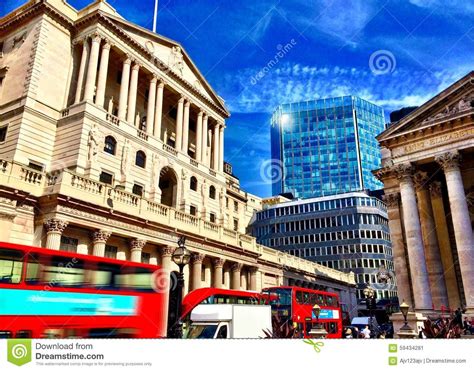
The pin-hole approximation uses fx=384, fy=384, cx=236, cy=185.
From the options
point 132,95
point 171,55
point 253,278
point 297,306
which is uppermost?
point 171,55

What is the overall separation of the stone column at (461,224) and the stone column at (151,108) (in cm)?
2332

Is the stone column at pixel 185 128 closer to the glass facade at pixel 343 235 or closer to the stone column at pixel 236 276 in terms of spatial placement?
the stone column at pixel 236 276

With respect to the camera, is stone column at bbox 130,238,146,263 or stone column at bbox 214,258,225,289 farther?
stone column at bbox 214,258,225,289

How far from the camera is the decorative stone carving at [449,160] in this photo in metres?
26.0

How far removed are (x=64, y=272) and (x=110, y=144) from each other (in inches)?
691

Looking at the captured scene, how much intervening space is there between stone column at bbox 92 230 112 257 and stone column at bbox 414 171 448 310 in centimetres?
2264

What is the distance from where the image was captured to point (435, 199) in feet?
98.2

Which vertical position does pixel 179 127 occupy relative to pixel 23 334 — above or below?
above

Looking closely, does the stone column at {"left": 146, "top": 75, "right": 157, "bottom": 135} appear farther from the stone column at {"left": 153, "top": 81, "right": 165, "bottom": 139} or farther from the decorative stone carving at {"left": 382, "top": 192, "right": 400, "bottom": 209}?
the decorative stone carving at {"left": 382, "top": 192, "right": 400, "bottom": 209}

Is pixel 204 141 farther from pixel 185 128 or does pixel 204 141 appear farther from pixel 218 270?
pixel 218 270

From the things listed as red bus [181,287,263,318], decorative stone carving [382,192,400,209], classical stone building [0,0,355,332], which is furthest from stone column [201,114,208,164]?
red bus [181,287,263,318]

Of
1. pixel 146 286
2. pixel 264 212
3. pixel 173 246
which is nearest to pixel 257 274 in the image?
pixel 173 246

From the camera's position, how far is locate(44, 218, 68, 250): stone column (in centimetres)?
1973

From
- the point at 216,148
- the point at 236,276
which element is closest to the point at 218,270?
the point at 236,276
